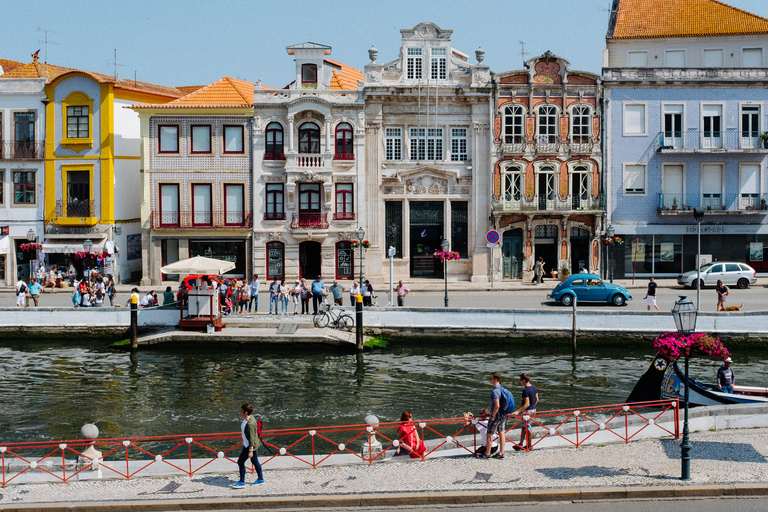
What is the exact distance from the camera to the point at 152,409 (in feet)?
85.0

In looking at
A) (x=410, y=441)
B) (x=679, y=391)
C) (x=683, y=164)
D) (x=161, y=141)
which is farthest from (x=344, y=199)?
(x=410, y=441)

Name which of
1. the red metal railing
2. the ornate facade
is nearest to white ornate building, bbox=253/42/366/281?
the ornate facade

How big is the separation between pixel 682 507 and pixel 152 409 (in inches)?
639

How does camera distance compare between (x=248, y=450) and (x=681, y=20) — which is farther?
(x=681, y=20)

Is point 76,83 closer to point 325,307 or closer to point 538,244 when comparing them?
point 325,307

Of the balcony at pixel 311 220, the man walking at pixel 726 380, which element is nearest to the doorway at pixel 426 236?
the balcony at pixel 311 220

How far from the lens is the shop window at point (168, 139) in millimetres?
50062

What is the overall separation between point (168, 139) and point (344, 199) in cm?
1058

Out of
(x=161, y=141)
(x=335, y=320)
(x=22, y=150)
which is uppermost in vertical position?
(x=161, y=141)

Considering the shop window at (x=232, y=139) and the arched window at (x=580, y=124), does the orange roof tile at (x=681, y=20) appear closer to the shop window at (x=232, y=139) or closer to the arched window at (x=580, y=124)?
the arched window at (x=580, y=124)

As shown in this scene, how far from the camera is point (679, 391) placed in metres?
21.9

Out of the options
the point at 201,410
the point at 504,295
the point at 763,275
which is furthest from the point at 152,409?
the point at 763,275

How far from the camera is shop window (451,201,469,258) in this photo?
49719 mm

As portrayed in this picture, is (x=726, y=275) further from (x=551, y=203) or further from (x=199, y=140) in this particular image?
(x=199, y=140)
